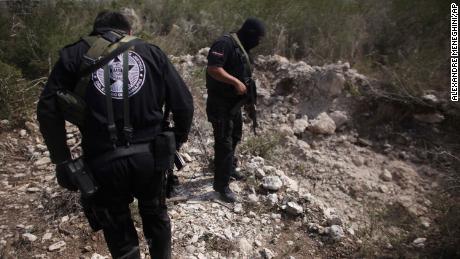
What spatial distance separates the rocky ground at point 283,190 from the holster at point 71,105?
1.20 meters

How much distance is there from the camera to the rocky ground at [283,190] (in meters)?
2.79

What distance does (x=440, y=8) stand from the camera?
555cm

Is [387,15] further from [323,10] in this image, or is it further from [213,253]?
[213,253]

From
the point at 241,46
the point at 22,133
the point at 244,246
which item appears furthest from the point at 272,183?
the point at 22,133

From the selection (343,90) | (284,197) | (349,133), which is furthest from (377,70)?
(284,197)

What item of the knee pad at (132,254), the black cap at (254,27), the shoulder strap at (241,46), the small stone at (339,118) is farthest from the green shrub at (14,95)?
the small stone at (339,118)

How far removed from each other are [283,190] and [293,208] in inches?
11.2

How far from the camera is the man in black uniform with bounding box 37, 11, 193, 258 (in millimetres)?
1812

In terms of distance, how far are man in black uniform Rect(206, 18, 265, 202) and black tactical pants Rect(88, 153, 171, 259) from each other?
3.51 feet

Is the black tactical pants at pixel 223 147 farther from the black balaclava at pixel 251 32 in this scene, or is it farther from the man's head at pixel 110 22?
the man's head at pixel 110 22

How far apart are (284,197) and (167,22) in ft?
13.3

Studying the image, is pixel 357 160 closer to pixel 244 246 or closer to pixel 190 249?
pixel 244 246

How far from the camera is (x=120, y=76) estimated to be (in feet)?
5.98

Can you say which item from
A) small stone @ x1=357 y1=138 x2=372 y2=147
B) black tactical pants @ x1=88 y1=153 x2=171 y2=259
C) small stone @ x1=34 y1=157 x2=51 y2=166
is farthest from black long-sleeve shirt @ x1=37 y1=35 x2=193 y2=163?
small stone @ x1=357 y1=138 x2=372 y2=147
